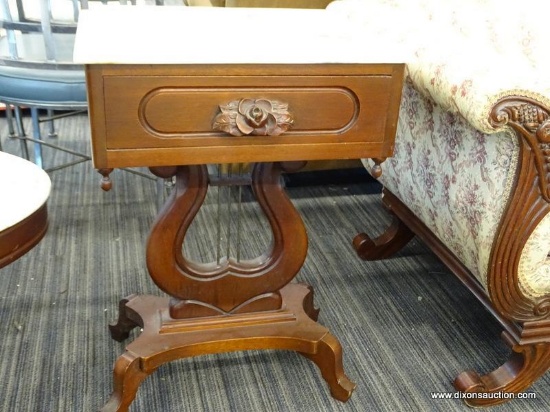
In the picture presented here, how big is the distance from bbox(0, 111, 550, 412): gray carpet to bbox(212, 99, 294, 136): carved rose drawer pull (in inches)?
13.9

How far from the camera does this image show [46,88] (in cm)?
156

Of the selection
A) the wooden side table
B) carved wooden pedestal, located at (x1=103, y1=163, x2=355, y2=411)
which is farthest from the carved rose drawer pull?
carved wooden pedestal, located at (x1=103, y1=163, x2=355, y2=411)

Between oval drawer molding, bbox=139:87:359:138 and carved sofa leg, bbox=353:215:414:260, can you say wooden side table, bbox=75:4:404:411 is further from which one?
carved sofa leg, bbox=353:215:414:260

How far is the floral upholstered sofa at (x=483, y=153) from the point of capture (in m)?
0.94

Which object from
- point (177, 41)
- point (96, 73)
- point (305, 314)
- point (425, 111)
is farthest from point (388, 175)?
point (96, 73)

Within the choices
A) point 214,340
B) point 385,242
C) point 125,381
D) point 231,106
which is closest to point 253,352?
point 214,340

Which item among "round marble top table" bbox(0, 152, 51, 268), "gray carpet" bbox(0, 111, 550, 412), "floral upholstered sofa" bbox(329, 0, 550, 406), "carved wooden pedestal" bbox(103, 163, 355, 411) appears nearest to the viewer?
"round marble top table" bbox(0, 152, 51, 268)

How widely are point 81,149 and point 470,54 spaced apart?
1.74m

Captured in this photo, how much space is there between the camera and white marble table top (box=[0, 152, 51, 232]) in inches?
32.6

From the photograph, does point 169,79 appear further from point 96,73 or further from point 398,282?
point 398,282

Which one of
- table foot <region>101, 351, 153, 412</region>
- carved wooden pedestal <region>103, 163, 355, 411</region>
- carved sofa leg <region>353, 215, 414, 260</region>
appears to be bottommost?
carved sofa leg <region>353, 215, 414, 260</region>

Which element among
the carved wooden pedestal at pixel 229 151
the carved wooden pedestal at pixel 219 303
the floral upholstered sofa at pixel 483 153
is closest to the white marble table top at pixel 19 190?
the carved wooden pedestal at pixel 229 151

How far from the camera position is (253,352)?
133 centimetres

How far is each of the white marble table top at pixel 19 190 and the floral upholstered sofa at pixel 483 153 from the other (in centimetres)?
57
